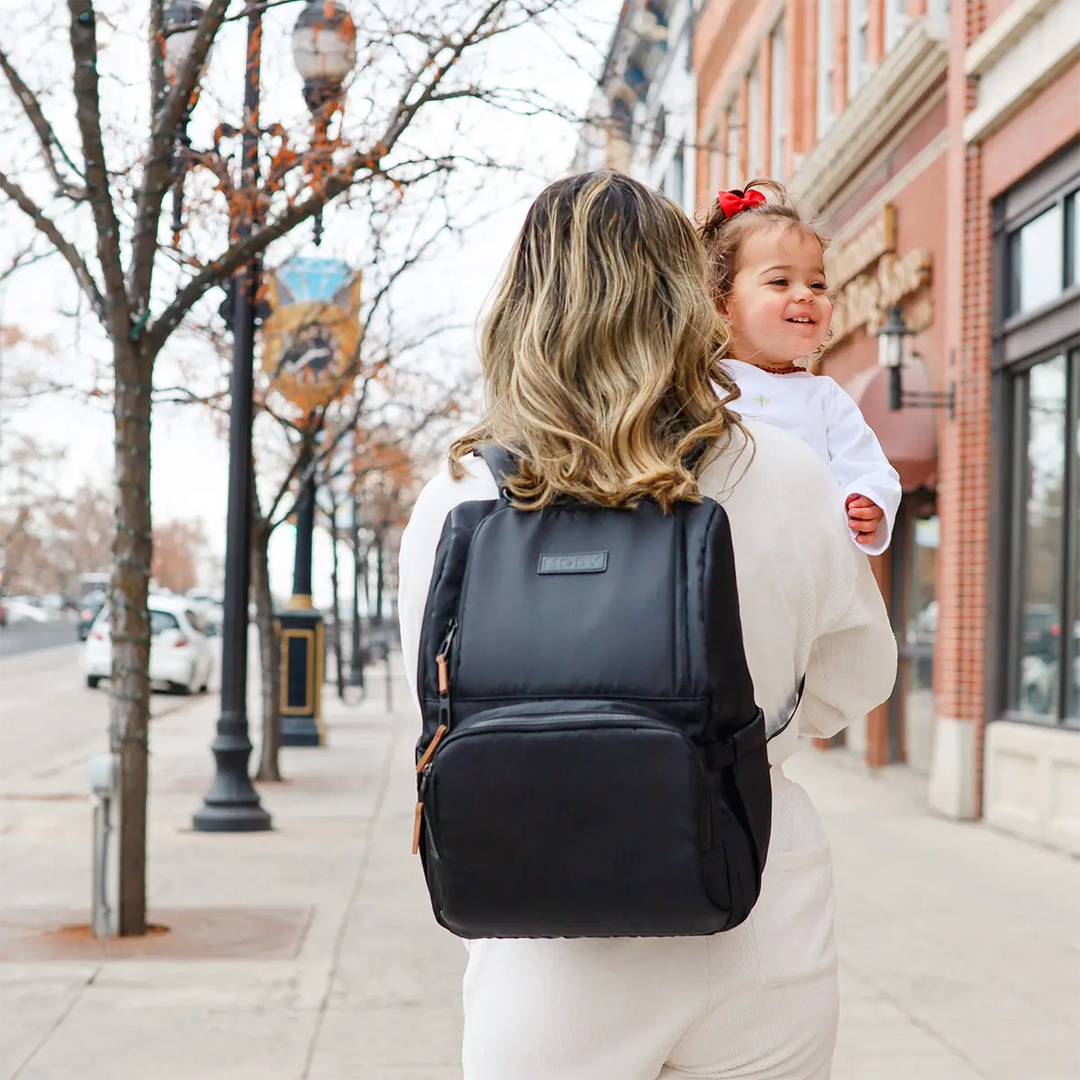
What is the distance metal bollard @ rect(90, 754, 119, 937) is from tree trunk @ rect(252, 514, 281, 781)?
22.9 feet

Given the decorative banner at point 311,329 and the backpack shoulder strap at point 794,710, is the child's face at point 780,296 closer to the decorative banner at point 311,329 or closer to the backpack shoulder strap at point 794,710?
the backpack shoulder strap at point 794,710

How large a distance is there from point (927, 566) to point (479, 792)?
1326cm

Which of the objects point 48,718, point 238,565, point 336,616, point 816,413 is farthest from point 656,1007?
point 336,616

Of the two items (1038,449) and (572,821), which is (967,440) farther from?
(572,821)

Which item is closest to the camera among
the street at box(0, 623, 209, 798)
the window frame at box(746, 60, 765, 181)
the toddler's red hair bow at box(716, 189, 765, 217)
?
the toddler's red hair bow at box(716, 189, 765, 217)

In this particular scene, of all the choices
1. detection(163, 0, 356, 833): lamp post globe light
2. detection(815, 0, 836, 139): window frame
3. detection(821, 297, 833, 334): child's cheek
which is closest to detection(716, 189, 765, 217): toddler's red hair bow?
detection(821, 297, 833, 334): child's cheek

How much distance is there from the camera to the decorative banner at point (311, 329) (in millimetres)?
13031

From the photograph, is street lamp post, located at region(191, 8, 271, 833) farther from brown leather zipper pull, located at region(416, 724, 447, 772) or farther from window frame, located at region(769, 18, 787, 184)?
window frame, located at region(769, 18, 787, 184)

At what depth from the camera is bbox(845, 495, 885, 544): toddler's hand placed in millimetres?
2045

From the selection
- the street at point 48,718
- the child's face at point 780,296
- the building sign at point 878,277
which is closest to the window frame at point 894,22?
the building sign at point 878,277

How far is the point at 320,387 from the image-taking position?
1386 cm

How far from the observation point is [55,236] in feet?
23.7

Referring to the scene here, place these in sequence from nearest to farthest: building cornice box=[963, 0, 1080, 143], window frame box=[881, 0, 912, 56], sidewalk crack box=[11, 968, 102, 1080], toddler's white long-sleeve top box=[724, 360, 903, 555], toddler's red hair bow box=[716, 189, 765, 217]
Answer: toddler's white long-sleeve top box=[724, 360, 903, 555]
toddler's red hair bow box=[716, 189, 765, 217]
sidewalk crack box=[11, 968, 102, 1080]
building cornice box=[963, 0, 1080, 143]
window frame box=[881, 0, 912, 56]

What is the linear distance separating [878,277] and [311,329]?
5.26m
